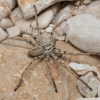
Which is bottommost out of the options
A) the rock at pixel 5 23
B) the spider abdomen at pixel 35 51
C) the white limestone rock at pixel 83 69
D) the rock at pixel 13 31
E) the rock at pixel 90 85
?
the rock at pixel 90 85

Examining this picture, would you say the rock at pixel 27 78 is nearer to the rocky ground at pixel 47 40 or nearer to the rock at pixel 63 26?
the rocky ground at pixel 47 40

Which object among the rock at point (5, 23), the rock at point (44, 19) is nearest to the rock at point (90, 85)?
the rock at point (44, 19)

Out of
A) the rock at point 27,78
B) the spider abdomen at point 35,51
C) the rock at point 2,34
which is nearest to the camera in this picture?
the rock at point 27,78

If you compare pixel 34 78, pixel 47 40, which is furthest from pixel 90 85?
pixel 47 40

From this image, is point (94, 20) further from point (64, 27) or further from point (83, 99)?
point (83, 99)

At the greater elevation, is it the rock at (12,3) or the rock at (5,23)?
the rock at (12,3)

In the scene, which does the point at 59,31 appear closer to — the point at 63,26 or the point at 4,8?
the point at 63,26

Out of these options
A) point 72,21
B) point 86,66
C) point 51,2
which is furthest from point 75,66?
point 51,2
